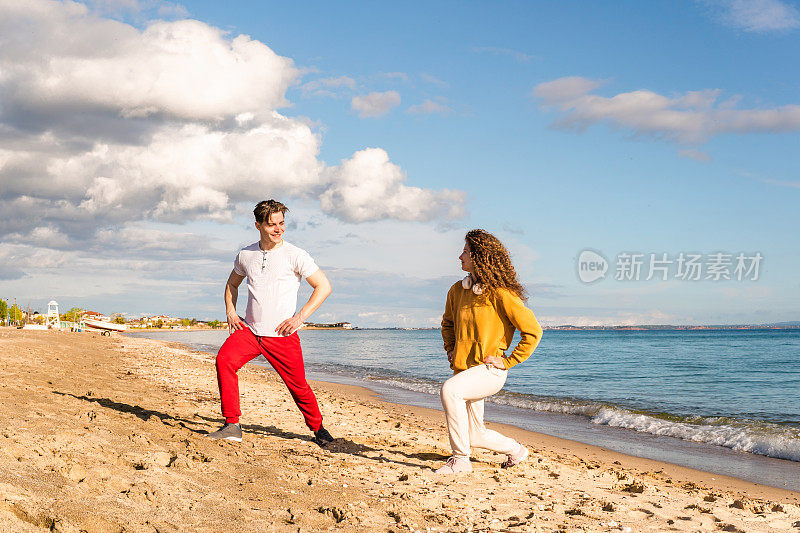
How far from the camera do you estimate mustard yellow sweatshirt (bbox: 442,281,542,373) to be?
15.3 ft

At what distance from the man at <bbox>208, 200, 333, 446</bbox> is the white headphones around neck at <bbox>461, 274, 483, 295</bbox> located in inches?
56.7

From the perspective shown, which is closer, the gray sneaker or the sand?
the sand

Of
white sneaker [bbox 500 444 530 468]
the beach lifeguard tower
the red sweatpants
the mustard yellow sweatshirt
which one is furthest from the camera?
the beach lifeguard tower

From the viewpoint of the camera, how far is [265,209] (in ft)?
17.5

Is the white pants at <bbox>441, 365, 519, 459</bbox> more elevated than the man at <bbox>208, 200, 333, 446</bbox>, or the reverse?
the man at <bbox>208, 200, 333, 446</bbox>

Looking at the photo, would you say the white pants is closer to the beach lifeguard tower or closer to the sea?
the sea

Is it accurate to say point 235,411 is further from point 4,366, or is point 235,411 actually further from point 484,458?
point 4,366

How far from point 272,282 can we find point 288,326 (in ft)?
1.43

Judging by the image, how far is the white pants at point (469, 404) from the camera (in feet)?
15.8

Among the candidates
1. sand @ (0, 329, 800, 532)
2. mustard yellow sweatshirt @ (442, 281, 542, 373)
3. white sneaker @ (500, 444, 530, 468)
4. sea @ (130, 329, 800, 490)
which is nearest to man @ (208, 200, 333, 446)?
sand @ (0, 329, 800, 532)

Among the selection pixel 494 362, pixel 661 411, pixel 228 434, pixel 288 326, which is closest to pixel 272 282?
pixel 288 326

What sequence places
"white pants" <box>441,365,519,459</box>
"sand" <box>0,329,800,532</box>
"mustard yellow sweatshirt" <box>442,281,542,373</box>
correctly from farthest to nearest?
"white pants" <box>441,365,519,459</box>
"mustard yellow sweatshirt" <box>442,281,542,373</box>
"sand" <box>0,329,800,532</box>

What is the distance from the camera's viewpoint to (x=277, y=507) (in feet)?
12.8

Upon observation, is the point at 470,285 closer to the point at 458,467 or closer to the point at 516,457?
the point at 458,467
